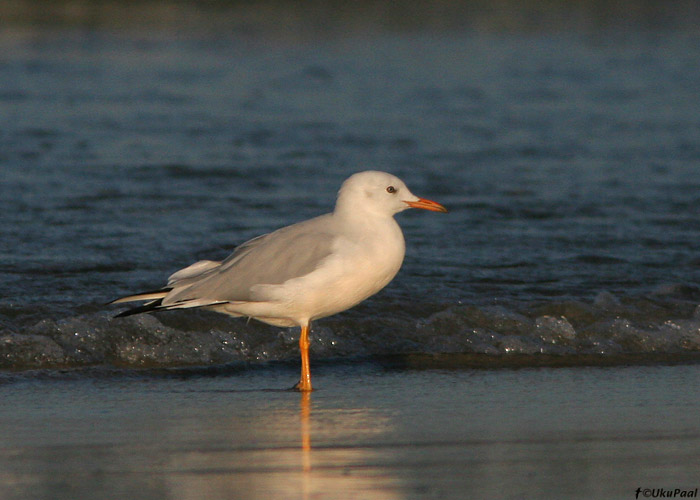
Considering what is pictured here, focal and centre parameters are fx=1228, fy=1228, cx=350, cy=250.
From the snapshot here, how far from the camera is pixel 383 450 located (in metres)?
4.56

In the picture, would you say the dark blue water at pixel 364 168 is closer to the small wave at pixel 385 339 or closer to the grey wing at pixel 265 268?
the small wave at pixel 385 339

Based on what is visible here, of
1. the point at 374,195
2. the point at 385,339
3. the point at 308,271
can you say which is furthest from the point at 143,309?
the point at 385,339

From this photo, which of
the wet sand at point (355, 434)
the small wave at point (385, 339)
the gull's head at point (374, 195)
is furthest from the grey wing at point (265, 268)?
the small wave at point (385, 339)

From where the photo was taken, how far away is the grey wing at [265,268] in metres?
5.73

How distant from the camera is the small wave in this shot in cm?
638

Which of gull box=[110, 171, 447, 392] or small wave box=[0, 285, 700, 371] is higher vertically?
gull box=[110, 171, 447, 392]

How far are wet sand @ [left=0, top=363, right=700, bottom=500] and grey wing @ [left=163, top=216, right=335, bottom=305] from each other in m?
0.45

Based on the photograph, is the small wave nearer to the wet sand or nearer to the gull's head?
the wet sand

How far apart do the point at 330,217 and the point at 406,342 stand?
1058mm

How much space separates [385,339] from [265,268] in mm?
1242

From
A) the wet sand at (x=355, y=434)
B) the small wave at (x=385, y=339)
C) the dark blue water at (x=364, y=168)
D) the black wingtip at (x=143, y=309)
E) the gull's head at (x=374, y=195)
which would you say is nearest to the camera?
the wet sand at (x=355, y=434)

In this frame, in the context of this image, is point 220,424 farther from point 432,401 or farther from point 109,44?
point 109,44

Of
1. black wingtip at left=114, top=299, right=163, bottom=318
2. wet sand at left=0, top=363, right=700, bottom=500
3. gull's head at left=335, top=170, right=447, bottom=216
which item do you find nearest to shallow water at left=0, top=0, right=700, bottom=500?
wet sand at left=0, top=363, right=700, bottom=500

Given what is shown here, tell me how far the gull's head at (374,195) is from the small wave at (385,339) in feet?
3.00
